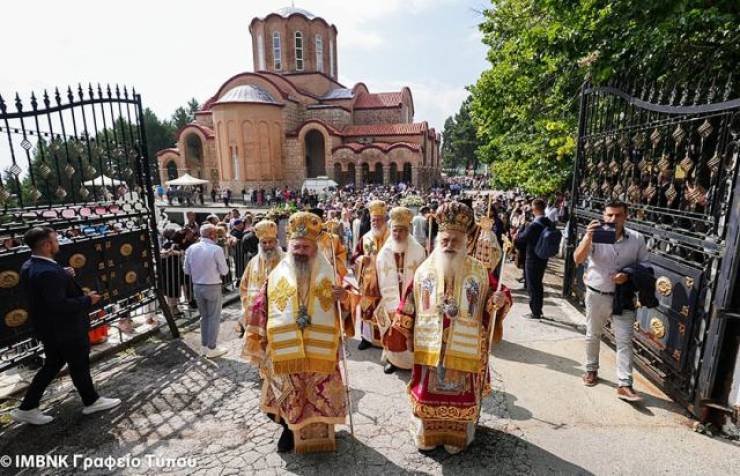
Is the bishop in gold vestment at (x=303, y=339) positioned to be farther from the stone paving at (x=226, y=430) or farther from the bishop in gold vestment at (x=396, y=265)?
the bishop in gold vestment at (x=396, y=265)

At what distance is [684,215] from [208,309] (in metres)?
5.82

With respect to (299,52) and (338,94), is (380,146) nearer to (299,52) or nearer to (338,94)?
(338,94)

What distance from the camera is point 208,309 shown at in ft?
18.0

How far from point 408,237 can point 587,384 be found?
267 centimetres

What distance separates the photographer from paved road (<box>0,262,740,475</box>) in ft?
10.8

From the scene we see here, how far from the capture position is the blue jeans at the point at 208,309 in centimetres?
533

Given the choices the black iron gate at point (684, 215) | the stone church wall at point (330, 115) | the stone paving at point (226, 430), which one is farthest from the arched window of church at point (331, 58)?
the stone paving at point (226, 430)

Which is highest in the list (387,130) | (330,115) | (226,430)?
(330,115)

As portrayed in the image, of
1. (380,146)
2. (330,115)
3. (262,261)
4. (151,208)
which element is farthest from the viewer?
(330,115)

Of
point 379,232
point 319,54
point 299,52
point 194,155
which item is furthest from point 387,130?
point 379,232

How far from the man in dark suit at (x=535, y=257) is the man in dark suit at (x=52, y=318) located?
6.07m

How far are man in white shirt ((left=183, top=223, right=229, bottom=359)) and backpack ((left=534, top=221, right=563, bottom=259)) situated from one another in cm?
475

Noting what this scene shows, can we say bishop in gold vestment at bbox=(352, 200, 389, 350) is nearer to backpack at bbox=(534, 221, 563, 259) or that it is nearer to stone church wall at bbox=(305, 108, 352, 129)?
backpack at bbox=(534, 221, 563, 259)

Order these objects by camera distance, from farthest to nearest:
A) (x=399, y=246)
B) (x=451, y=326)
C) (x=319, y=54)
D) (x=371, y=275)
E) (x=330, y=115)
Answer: (x=319, y=54) < (x=330, y=115) < (x=371, y=275) < (x=399, y=246) < (x=451, y=326)
